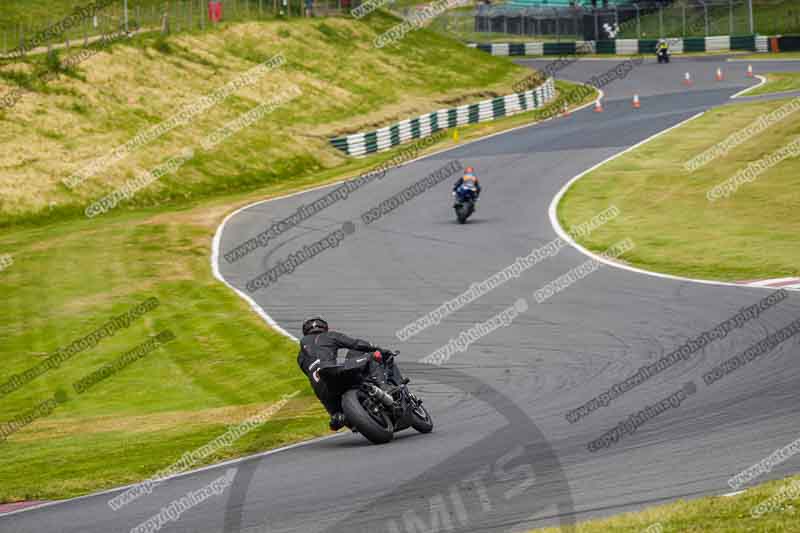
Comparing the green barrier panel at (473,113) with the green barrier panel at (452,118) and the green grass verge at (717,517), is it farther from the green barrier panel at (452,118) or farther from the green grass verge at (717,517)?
the green grass verge at (717,517)

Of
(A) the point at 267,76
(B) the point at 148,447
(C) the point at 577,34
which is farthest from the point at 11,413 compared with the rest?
(C) the point at 577,34

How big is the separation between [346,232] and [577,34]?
5768 cm

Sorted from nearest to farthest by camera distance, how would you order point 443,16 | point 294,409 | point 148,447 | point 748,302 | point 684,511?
point 684,511, point 148,447, point 294,409, point 748,302, point 443,16

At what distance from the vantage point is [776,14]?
264ft

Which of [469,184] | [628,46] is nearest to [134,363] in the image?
[469,184]

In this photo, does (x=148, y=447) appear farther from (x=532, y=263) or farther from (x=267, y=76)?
(x=267, y=76)

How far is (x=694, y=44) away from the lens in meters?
78.0

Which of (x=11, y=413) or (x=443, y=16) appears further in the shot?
(x=443, y=16)

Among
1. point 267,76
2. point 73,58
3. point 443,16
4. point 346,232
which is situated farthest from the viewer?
point 443,16

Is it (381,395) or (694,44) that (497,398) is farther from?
(694,44)

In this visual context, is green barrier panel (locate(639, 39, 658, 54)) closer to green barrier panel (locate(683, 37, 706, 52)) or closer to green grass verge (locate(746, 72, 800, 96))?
green barrier panel (locate(683, 37, 706, 52))

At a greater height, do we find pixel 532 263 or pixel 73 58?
pixel 73 58

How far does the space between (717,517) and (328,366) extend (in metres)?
5.44

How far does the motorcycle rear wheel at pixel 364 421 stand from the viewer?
1309cm
